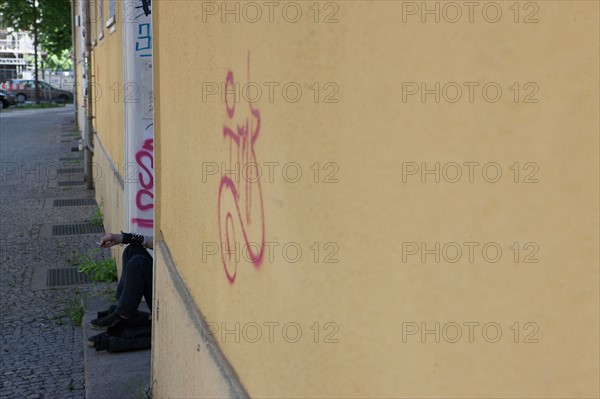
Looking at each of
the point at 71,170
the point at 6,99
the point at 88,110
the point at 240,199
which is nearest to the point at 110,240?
the point at 240,199

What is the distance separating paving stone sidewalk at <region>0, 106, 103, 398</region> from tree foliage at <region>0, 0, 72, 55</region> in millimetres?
17113

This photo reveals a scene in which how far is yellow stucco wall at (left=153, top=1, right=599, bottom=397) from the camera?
1.28 metres

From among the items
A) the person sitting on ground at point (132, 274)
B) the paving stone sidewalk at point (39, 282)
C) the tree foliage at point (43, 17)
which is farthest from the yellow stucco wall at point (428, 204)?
the tree foliage at point (43, 17)

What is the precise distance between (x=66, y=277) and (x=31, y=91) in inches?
1702

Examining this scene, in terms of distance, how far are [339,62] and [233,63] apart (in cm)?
94

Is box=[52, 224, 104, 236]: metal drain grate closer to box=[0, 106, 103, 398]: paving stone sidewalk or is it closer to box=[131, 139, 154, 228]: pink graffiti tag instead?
box=[0, 106, 103, 398]: paving stone sidewalk

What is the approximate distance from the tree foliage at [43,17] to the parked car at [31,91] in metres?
9.01

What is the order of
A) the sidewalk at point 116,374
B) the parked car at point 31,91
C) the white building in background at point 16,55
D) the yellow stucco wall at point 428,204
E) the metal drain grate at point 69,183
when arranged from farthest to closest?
1. the white building in background at point 16,55
2. the parked car at point 31,91
3. the metal drain grate at point 69,183
4. the sidewalk at point 116,374
5. the yellow stucco wall at point 428,204

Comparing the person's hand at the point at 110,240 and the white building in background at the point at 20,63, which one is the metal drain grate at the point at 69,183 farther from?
the white building in background at the point at 20,63

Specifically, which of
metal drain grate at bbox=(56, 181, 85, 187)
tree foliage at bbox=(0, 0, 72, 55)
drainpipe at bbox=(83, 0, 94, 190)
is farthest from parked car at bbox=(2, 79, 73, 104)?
drainpipe at bbox=(83, 0, 94, 190)

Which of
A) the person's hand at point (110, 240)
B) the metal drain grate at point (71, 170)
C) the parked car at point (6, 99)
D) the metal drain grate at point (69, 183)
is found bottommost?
the metal drain grate at point (69, 183)

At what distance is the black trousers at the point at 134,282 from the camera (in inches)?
202

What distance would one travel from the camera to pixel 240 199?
2566mm

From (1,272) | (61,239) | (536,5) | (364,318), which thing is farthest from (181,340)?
(61,239)
